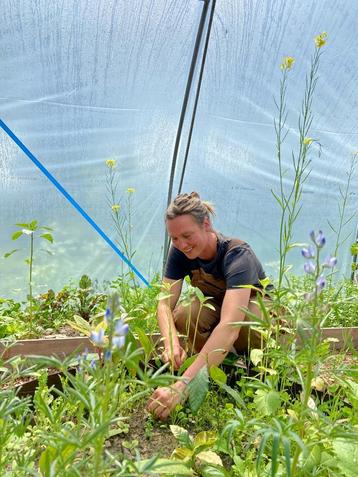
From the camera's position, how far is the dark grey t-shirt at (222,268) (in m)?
2.10

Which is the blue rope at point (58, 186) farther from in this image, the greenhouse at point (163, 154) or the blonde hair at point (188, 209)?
the blonde hair at point (188, 209)

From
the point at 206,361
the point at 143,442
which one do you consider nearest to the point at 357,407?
the point at 206,361

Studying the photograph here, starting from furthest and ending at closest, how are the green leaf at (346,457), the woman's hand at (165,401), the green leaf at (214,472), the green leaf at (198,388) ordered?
the woman's hand at (165,401)
the green leaf at (198,388)
the green leaf at (214,472)
the green leaf at (346,457)

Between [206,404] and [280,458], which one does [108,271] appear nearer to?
[206,404]

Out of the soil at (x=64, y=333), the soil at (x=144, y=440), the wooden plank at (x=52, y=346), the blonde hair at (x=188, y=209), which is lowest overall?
the soil at (x=64, y=333)

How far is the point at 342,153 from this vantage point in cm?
406

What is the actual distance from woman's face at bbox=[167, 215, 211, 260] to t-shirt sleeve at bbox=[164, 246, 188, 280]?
0.22m

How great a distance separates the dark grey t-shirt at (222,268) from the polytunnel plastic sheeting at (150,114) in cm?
131

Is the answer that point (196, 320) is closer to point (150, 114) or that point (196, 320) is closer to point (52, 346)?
point (52, 346)

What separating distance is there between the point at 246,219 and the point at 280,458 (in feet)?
9.65

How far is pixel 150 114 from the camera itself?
3521mm

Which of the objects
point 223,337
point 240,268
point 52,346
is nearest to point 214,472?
point 223,337

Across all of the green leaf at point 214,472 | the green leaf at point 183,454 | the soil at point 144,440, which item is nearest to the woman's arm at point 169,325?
the soil at point 144,440

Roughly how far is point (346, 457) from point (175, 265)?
1376 millimetres
